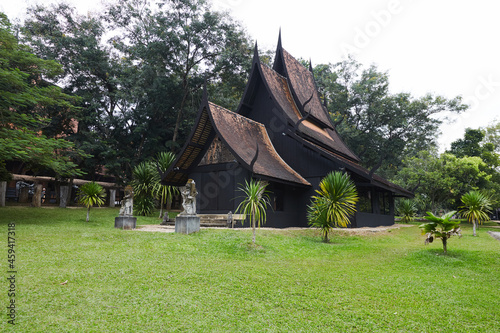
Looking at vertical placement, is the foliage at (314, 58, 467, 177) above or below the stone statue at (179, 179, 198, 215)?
above

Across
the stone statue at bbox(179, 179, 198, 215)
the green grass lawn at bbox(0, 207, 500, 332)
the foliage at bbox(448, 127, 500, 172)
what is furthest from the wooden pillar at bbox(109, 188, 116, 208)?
the foliage at bbox(448, 127, 500, 172)

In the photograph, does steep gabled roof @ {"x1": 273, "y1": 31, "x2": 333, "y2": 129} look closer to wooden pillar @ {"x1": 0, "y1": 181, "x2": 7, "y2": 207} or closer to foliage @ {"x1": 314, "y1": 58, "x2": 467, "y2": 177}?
foliage @ {"x1": 314, "y1": 58, "x2": 467, "y2": 177}

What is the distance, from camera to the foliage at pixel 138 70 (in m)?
21.3

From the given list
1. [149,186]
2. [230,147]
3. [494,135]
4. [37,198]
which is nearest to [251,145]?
[230,147]

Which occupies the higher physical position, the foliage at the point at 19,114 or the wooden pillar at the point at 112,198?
the foliage at the point at 19,114

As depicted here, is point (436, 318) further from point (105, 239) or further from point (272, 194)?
point (272, 194)

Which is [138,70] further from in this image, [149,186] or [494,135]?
[494,135]

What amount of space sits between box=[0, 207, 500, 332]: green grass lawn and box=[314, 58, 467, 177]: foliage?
72.2 ft

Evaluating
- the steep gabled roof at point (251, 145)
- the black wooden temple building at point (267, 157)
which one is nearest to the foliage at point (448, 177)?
the black wooden temple building at point (267, 157)

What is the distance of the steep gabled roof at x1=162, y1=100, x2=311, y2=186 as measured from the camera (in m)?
11.7

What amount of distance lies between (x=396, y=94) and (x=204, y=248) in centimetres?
2671

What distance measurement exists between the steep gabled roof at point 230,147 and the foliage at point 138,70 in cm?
920

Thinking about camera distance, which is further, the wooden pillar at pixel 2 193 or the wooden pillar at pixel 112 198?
the wooden pillar at pixel 112 198

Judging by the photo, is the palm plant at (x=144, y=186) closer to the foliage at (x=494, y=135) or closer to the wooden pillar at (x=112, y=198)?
the wooden pillar at (x=112, y=198)
